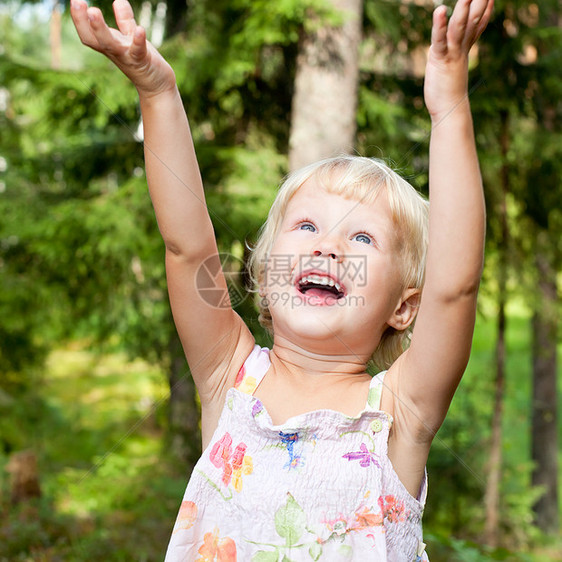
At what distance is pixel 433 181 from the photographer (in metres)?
1.22

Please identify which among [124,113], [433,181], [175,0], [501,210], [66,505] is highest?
[175,0]

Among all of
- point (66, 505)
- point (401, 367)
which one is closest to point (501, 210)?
point (401, 367)

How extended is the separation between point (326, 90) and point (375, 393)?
3042 mm

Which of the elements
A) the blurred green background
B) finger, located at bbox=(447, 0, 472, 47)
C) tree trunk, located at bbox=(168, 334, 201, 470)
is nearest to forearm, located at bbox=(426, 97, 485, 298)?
finger, located at bbox=(447, 0, 472, 47)

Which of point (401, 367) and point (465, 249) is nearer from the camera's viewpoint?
point (465, 249)

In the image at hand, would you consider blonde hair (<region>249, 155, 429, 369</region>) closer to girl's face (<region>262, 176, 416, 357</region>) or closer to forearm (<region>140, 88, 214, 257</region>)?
girl's face (<region>262, 176, 416, 357</region>)

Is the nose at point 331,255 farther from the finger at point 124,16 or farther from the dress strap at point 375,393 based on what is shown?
the finger at point 124,16

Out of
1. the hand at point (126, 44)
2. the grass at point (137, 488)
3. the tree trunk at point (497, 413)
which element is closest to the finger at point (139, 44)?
the hand at point (126, 44)

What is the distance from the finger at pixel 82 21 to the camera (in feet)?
4.09

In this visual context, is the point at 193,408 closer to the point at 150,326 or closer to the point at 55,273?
the point at 150,326

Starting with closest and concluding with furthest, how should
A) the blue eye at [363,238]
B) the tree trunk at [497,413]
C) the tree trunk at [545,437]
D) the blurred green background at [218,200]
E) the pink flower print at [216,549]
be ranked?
the pink flower print at [216,549] → the blue eye at [363,238] → the blurred green background at [218,200] → the tree trunk at [497,413] → the tree trunk at [545,437]

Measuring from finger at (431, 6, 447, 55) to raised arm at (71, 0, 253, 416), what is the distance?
529 mm

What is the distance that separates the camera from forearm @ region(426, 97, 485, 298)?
1195 millimetres

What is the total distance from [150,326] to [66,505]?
2.57m
